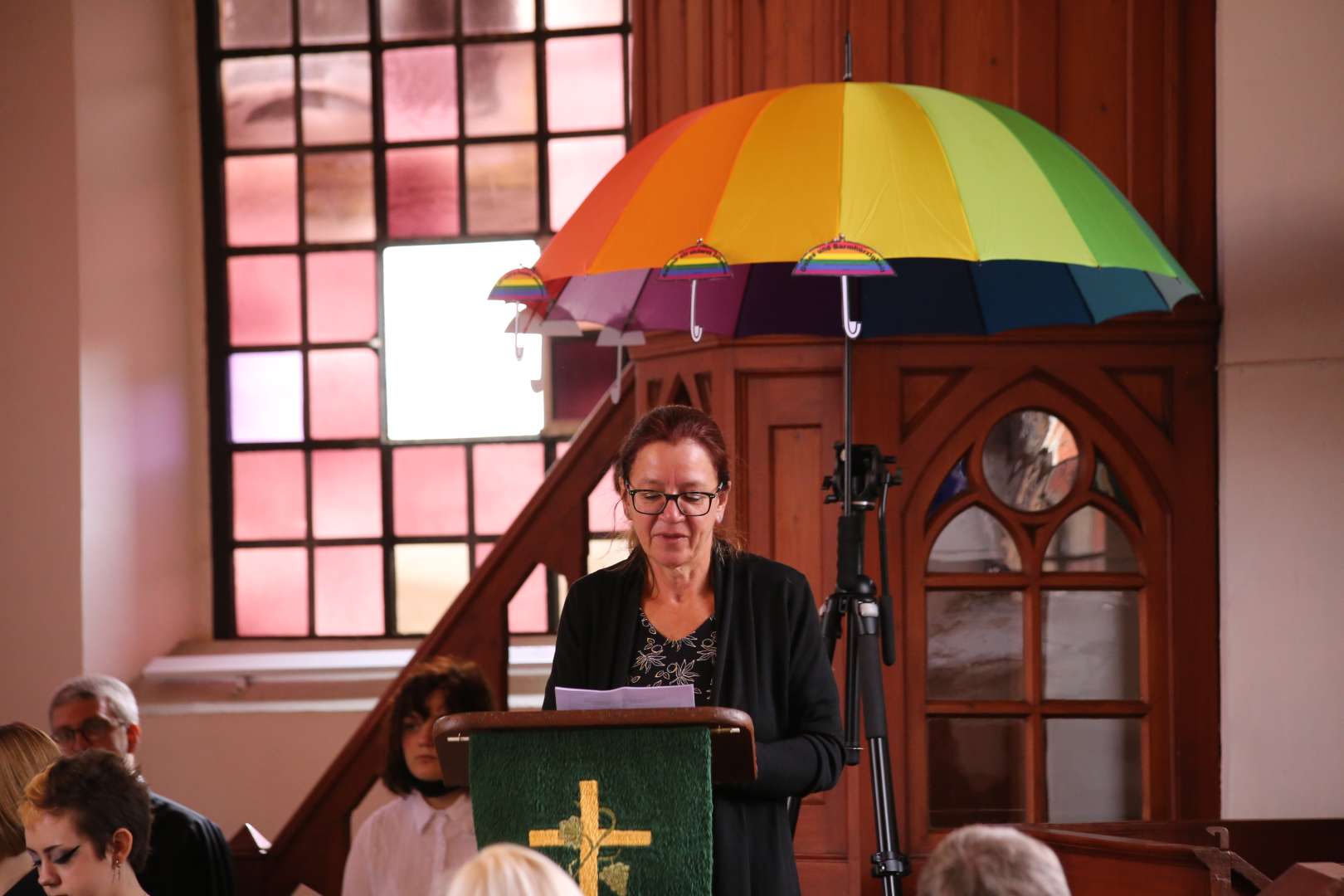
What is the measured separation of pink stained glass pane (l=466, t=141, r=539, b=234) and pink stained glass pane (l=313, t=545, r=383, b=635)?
1.37 m

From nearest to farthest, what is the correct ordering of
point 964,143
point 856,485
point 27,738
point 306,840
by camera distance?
point 964,143 → point 856,485 → point 27,738 → point 306,840

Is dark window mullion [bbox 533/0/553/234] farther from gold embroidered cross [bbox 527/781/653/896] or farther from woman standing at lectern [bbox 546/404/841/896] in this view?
gold embroidered cross [bbox 527/781/653/896]

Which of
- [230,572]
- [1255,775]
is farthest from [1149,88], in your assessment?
[230,572]

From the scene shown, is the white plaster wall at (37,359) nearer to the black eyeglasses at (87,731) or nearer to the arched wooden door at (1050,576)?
the black eyeglasses at (87,731)

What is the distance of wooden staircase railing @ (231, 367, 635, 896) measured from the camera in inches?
158

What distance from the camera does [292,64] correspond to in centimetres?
590

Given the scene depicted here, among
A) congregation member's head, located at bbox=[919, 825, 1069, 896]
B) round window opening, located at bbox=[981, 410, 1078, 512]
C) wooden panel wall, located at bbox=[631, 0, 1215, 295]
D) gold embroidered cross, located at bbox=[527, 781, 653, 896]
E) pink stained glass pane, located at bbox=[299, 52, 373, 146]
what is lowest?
gold embroidered cross, located at bbox=[527, 781, 653, 896]

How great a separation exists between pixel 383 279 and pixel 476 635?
216cm

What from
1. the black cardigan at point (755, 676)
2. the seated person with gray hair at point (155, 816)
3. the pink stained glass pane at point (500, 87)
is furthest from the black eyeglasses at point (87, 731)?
the pink stained glass pane at point (500, 87)

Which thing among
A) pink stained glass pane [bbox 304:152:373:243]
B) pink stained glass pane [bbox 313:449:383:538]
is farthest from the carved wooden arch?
pink stained glass pane [bbox 304:152:373:243]

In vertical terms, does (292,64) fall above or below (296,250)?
above

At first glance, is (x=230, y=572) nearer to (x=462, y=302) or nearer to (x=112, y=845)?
(x=462, y=302)

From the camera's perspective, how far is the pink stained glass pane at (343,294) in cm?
588

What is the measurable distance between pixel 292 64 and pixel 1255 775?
4.39 m
